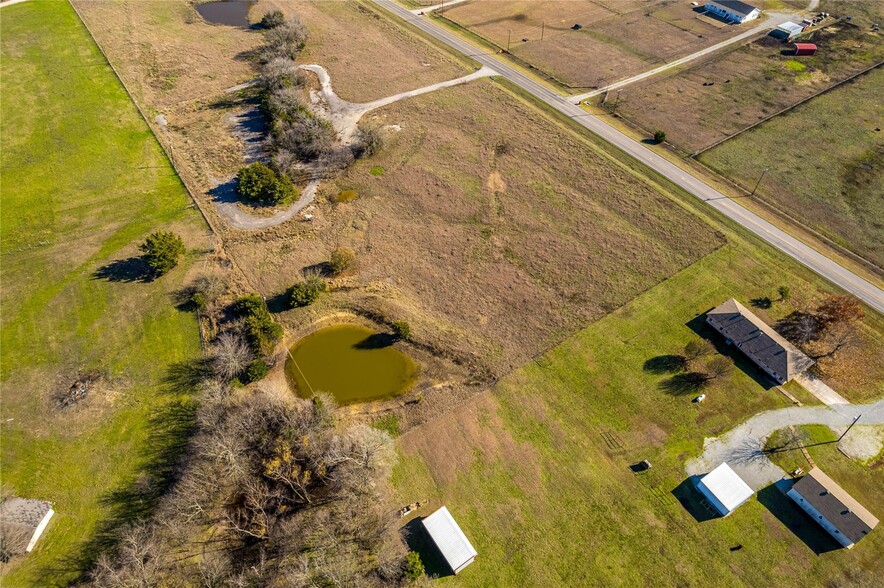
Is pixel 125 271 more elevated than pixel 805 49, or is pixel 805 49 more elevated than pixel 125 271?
pixel 805 49

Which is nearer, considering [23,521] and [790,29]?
[23,521]

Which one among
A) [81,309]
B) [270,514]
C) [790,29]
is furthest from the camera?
[790,29]

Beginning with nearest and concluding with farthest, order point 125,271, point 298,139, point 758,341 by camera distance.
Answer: point 758,341 → point 125,271 → point 298,139

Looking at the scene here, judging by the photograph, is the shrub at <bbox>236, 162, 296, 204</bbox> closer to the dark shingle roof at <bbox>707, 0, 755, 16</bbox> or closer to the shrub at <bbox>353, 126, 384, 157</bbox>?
the shrub at <bbox>353, 126, 384, 157</bbox>

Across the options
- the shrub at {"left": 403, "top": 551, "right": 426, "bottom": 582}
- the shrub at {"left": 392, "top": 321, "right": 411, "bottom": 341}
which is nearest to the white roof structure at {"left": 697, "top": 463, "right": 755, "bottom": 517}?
the shrub at {"left": 403, "top": 551, "right": 426, "bottom": 582}

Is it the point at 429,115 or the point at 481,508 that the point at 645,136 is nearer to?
the point at 429,115

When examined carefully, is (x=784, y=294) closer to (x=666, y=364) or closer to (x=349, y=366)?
(x=666, y=364)

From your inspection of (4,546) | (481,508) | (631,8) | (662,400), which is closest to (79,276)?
(4,546)

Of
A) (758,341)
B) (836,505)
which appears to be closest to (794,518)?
(836,505)

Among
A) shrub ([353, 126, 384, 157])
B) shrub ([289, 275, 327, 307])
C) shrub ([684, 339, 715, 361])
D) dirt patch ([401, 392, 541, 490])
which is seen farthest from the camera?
shrub ([353, 126, 384, 157])
